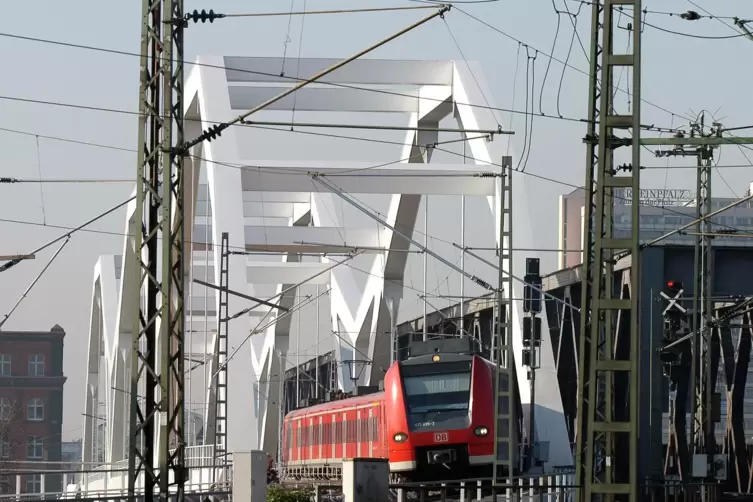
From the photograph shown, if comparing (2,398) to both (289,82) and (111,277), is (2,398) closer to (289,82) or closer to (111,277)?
(111,277)

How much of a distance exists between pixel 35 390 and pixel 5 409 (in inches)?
130

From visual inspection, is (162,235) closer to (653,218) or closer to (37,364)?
(37,364)

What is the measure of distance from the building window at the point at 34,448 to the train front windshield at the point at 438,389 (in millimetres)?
78059

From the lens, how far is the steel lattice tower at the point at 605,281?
18.0m

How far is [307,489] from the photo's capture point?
97.6 ft

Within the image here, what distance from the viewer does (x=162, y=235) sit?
19953 mm

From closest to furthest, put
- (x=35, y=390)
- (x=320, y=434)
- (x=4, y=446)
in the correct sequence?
(x=320, y=434) → (x=4, y=446) → (x=35, y=390)

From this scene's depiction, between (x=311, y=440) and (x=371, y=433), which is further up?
(x=371, y=433)

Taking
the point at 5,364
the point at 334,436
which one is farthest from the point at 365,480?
the point at 5,364

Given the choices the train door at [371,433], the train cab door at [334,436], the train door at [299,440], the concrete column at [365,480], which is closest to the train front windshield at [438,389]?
the train door at [371,433]

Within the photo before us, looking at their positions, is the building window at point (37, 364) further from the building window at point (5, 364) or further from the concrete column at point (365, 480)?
the concrete column at point (365, 480)

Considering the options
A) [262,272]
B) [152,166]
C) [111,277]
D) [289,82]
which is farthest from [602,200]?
[111,277]

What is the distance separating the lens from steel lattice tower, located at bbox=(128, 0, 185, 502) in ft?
63.6

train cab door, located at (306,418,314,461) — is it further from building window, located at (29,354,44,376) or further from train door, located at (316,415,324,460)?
building window, located at (29,354,44,376)
